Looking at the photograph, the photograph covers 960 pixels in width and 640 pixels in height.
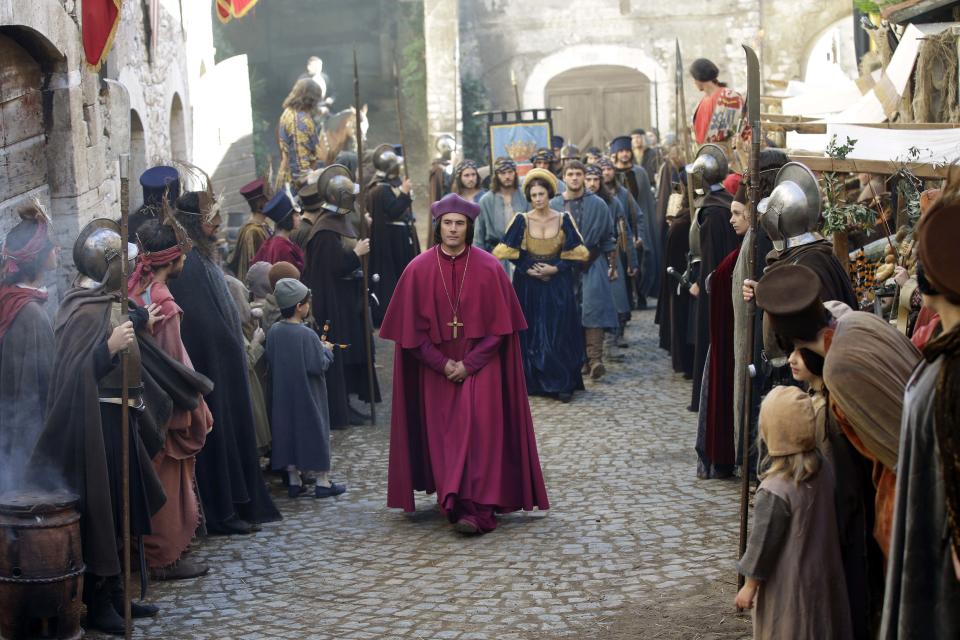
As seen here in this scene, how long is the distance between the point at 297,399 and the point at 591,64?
2168cm

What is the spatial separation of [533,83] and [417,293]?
21664 millimetres

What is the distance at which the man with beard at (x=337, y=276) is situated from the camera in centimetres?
1104

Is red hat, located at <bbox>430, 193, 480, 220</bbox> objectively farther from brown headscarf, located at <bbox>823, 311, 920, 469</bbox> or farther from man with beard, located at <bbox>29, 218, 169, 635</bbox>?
brown headscarf, located at <bbox>823, 311, 920, 469</bbox>

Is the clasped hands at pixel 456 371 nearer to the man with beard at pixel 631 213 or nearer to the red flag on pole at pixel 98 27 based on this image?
the red flag on pole at pixel 98 27

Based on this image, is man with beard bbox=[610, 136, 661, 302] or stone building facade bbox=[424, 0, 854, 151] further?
stone building facade bbox=[424, 0, 854, 151]

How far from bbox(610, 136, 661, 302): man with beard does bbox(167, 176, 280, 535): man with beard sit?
26.7ft

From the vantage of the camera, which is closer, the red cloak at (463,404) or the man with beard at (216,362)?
the man with beard at (216,362)

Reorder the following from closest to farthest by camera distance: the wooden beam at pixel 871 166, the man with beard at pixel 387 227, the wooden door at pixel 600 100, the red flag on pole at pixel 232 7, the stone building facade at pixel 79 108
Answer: the wooden beam at pixel 871 166, the stone building facade at pixel 79 108, the man with beard at pixel 387 227, the red flag on pole at pixel 232 7, the wooden door at pixel 600 100

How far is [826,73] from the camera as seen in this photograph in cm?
1894

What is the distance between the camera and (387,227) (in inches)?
558

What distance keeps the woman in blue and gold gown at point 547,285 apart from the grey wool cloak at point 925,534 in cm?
777

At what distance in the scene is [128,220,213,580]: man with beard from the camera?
718 cm

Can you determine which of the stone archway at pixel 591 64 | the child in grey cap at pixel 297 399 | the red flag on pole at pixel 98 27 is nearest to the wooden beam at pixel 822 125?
the child in grey cap at pixel 297 399

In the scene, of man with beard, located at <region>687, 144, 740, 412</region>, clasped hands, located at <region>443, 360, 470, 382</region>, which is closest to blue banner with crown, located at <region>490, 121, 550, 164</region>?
man with beard, located at <region>687, 144, 740, 412</region>
